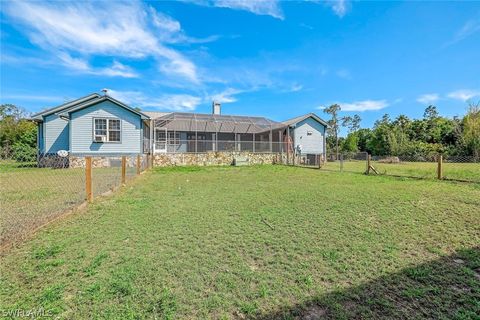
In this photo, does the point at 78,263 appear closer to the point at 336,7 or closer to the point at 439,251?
the point at 439,251

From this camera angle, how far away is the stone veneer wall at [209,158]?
17625mm

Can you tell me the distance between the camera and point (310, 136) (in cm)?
2259

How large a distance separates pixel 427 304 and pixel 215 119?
1951cm

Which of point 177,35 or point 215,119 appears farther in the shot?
point 215,119

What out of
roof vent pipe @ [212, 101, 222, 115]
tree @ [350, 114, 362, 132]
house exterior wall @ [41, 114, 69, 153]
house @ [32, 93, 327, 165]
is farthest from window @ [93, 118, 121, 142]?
tree @ [350, 114, 362, 132]

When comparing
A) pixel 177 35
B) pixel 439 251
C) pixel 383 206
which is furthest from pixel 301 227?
pixel 177 35

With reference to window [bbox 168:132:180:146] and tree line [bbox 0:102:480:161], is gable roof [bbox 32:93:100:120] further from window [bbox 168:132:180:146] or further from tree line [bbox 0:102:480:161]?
window [bbox 168:132:180:146]

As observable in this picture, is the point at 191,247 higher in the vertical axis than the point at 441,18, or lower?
lower

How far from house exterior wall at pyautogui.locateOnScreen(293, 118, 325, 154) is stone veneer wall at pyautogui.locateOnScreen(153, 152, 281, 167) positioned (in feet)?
9.67

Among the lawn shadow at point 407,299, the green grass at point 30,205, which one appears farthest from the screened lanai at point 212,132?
the lawn shadow at point 407,299

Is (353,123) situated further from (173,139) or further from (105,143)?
(105,143)

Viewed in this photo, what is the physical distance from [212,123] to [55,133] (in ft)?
37.7

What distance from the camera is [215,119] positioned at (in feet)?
67.3

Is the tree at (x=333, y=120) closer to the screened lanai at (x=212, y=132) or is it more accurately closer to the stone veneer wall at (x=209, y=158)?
the screened lanai at (x=212, y=132)
